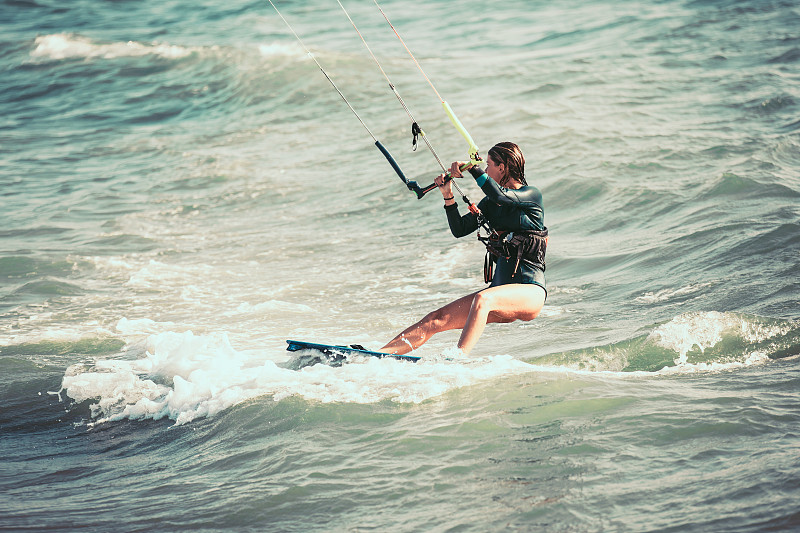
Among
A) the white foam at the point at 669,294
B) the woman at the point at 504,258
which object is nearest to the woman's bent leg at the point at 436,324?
the woman at the point at 504,258

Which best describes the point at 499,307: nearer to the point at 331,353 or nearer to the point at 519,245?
the point at 519,245

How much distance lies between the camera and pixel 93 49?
24.5 m

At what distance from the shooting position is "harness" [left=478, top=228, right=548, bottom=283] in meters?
5.72

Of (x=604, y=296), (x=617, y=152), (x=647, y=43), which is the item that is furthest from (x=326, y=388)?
(x=647, y=43)

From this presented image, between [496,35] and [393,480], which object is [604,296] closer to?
[393,480]

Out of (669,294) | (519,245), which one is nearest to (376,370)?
(519,245)

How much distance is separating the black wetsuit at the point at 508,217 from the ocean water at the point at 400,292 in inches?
23.9

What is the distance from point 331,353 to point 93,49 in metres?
21.9

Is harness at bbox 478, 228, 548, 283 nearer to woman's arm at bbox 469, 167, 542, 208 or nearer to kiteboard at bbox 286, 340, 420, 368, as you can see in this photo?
Result: woman's arm at bbox 469, 167, 542, 208

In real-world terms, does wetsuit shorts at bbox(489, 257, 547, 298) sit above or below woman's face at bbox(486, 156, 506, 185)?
below

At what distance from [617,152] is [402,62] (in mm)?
9581

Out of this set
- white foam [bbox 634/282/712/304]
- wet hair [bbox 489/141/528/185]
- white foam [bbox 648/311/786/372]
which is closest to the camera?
wet hair [bbox 489/141/528/185]

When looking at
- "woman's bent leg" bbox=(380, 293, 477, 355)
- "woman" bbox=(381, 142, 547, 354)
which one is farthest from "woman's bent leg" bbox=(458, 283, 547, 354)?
"woman's bent leg" bbox=(380, 293, 477, 355)

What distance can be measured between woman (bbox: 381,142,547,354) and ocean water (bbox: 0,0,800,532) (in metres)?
0.29
